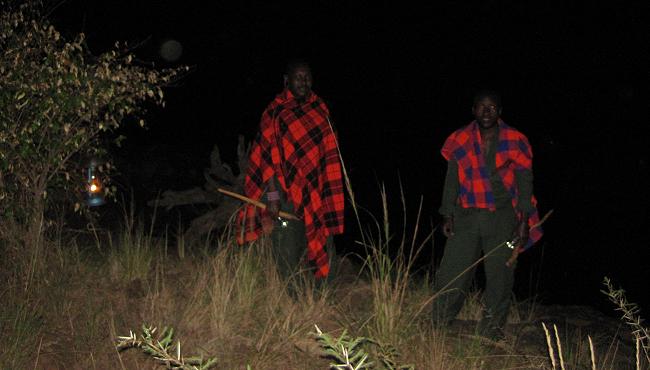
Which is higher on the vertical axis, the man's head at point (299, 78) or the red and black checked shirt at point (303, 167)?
the man's head at point (299, 78)

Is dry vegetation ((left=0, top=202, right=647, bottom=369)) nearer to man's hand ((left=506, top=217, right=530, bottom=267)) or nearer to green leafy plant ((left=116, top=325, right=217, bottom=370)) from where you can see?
man's hand ((left=506, top=217, right=530, bottom=267))

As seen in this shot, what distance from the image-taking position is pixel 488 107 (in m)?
4.12

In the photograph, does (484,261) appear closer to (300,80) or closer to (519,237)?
(519,237)

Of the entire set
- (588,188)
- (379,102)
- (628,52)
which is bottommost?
(588,188)

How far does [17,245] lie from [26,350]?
133 centimetres

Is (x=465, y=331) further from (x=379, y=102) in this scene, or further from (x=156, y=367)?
(x=379, y=102)

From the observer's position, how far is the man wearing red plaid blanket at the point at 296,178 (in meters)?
4.40

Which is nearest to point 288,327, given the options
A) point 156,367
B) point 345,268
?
point 156,367

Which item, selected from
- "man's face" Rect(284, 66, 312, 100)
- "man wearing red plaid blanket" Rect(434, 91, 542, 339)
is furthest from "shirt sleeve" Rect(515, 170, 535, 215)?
"man's face" Rect(284, 66, 312, 100)

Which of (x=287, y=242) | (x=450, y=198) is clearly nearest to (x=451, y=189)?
(x=450, y=198)

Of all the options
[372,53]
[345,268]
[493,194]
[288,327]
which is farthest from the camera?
[372,53]

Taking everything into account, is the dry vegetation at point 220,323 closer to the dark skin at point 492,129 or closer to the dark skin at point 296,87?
the dark skin at point 296,87

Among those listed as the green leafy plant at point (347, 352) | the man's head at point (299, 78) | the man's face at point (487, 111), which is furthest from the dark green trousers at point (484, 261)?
the green leafy plant at point (347, 352)

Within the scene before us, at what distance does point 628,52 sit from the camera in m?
25.0
